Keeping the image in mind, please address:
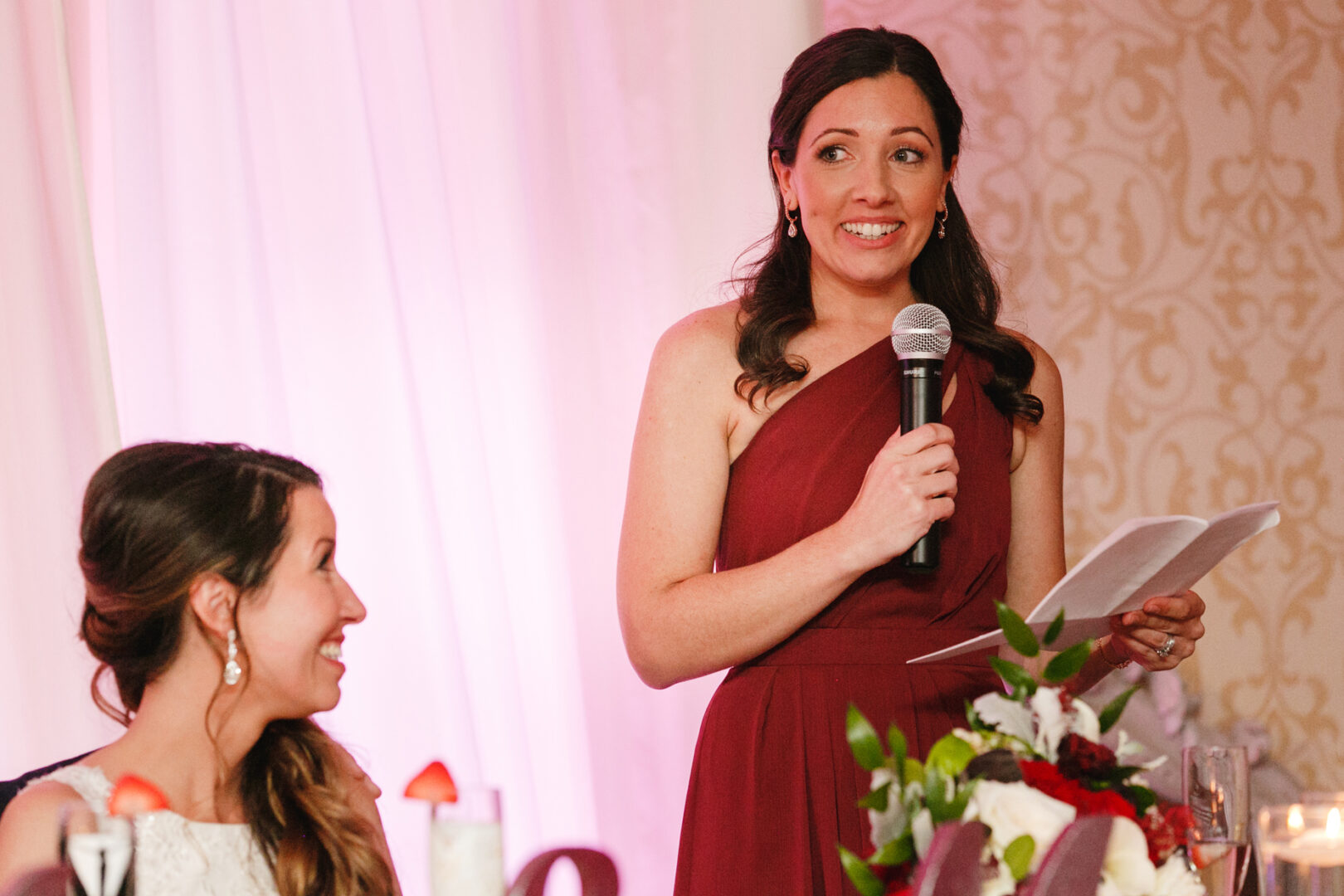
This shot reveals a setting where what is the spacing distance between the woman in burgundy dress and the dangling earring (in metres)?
0.45

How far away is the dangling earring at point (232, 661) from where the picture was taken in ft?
4.86

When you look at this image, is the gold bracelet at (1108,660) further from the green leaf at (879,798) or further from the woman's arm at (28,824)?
the woman's arm at (28,824)

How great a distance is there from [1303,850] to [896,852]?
0.38 m

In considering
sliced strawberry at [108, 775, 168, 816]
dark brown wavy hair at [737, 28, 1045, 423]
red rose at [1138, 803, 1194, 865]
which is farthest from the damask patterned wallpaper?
sliced strawberry at [108, 775, 168, 816]

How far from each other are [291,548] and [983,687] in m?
0.85

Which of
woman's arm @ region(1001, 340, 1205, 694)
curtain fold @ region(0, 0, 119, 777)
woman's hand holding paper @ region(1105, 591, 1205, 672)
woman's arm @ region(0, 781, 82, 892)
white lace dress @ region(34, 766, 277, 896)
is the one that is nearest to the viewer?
woman's arm @ region(0, 781, 82, 892)

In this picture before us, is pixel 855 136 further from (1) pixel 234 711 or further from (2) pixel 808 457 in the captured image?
(1) pixel 234 711

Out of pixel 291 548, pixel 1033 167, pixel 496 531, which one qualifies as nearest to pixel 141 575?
pixel 291 548

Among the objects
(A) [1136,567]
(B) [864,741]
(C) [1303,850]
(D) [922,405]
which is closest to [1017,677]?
(B) [864,741]

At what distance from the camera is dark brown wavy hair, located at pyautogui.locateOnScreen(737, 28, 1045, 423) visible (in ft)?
5.80

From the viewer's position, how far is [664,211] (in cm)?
258

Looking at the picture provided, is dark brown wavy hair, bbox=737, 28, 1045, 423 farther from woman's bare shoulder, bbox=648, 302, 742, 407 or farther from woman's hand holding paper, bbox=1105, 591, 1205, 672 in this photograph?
woman's hand holding paper, bbox=1105, 591, 1205, 672

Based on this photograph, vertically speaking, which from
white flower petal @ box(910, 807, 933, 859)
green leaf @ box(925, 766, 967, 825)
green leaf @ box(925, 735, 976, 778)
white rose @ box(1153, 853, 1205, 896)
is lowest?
white rose @ box(1153, 853, 1205, 896)

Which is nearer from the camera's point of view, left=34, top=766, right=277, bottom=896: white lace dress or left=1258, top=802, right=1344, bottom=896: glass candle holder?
left=1258, top=802, right=1344, bottom=896: glass candle holder
